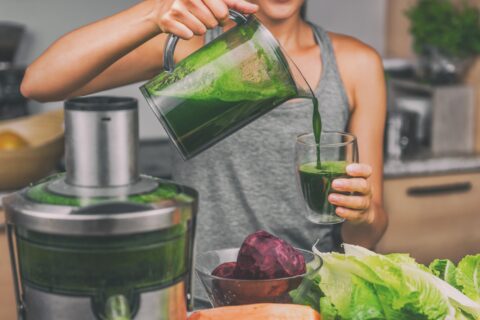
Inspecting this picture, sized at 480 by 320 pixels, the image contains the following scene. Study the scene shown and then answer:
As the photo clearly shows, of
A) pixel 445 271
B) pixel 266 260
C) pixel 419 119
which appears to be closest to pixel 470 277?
pixel 445 271

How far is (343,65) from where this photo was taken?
A: 1.71 meters

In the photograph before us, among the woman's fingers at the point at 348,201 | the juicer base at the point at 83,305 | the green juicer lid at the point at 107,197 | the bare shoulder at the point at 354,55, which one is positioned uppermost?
the bare shoulder at the point at 354,55

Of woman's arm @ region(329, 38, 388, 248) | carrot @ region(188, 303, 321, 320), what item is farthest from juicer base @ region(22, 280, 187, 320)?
woman's arm @ region(329, 38, 388, 248)

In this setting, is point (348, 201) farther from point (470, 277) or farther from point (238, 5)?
point (238, 5)

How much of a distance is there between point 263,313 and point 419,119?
2149mm

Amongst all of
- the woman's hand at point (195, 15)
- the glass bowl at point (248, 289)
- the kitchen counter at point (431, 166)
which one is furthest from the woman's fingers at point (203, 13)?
the kitchen counter at point (431, 166)

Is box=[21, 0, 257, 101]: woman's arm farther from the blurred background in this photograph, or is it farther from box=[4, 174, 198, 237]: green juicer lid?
the blurred background

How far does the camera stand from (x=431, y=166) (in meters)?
2.63

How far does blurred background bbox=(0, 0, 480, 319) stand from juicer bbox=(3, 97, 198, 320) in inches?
65.6

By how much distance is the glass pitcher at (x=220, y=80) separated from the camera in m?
0.96

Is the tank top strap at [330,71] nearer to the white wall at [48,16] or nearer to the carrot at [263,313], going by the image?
the carrot at [263,313]

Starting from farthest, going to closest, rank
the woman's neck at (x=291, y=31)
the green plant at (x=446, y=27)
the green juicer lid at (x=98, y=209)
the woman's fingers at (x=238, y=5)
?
the green plant at (x=446, y=27)
the woman's neck at (x=291, y=31)
the woman's fingers at (x=238, y=5)
the green juicer lid at (x=98, y=209)

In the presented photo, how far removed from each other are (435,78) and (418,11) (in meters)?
0.29

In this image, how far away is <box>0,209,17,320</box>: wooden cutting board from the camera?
225 centimetres
